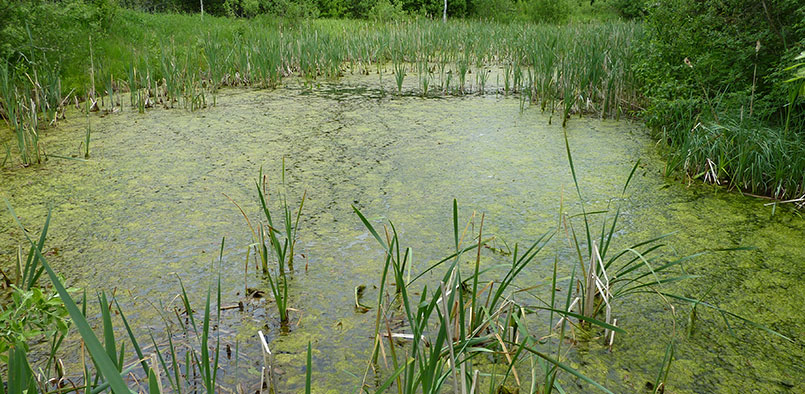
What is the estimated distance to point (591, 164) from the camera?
2846mm

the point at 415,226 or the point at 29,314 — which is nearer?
the point at 29,314

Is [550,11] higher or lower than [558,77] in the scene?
higher

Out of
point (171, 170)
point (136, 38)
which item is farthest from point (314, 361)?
point (136, 38)

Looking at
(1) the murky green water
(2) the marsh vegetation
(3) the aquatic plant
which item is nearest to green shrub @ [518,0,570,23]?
(2) the marsh vegetation

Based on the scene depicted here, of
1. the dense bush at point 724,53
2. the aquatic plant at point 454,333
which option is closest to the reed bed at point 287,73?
the dense bush at point 724,53

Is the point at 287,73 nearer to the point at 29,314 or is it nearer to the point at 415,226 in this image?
the point at 415,226

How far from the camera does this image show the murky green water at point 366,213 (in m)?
1.38

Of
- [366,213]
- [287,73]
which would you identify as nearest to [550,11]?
[287,73]

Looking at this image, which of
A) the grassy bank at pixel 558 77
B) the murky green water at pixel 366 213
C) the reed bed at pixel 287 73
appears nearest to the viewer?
the murky green water at pixel 366 213

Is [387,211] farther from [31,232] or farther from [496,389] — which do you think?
[31,232]

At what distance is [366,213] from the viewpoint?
7.24ft

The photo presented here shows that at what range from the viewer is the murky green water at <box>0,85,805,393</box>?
4.54 ft

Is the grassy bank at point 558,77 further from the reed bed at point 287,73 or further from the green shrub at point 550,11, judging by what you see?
the green shrub at point 550,11

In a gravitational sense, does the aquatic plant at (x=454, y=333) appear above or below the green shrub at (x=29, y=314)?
below
